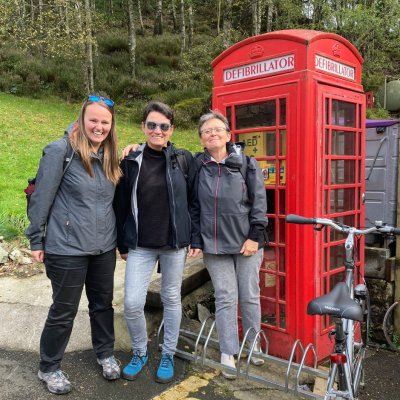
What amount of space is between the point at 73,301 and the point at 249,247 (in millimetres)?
1370

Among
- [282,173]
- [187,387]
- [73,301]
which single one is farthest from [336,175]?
[73,301]

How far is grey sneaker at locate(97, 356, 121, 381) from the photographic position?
3428mm

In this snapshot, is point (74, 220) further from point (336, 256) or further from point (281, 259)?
point (336, 256)

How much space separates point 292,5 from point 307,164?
20.8 m

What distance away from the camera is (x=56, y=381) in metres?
3.23

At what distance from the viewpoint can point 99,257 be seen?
3.27 m

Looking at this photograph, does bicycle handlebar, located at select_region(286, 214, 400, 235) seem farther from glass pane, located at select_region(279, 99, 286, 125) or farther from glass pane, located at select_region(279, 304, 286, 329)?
glass pane, located at select_region(279, 304, 286, 329)

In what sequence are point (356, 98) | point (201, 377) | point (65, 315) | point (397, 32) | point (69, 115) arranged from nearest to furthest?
point (65, 315) < point (201, 377) < point (356, 98) < point (69, 115) < point (397, 32)

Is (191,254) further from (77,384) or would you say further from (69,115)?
(69,115)

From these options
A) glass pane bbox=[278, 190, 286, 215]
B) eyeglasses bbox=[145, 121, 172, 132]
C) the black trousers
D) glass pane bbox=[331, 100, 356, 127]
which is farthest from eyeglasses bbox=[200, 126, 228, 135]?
the black trousers

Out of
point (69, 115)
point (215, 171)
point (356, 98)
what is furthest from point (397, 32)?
point (215, 171)

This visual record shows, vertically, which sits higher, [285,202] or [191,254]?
[285,202]

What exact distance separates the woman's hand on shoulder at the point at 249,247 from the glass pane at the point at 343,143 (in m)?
1.18

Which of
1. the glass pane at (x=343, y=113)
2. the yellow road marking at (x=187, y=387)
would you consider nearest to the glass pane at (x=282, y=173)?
the glass pane at (x=343, y=113)
